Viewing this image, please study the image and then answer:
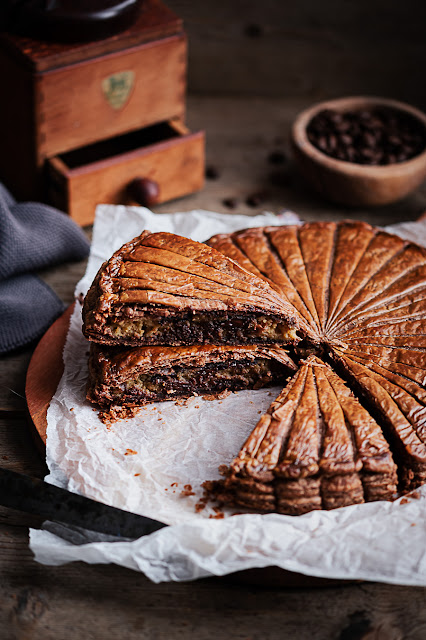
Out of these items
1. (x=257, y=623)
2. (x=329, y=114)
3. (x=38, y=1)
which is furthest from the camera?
(x=329, y=114)

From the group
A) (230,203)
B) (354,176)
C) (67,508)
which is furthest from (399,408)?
(230,203)

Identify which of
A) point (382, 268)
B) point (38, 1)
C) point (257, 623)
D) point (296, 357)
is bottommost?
point (257, 623)

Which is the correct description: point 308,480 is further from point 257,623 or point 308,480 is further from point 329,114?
point 329,114

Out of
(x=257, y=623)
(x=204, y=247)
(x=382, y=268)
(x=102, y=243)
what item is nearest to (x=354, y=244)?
(x=382, y=268)

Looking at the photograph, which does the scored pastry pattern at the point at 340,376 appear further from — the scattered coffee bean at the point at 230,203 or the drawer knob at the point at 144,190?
the scattered coffee bean at the point at 230,203

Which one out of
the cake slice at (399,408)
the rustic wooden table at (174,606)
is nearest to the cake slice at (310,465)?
the cake slice at (399,408)

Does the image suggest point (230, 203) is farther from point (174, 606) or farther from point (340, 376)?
point (174, 606)
